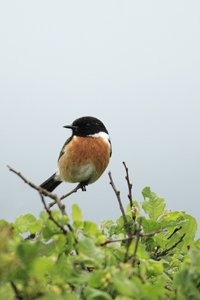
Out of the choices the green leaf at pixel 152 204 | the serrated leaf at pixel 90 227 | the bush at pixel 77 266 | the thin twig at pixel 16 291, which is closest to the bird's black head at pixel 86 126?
the green leaf at pixel 152 204

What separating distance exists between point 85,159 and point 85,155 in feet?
0.21

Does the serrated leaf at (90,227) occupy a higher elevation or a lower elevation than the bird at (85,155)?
higher

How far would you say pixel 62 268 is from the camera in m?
1.56

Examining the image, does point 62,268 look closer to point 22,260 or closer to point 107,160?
point 22,260

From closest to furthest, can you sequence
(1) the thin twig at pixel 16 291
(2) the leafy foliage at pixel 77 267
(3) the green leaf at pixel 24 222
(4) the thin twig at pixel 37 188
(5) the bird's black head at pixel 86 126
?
(2) the leafy foliage at pixel 77 267, (1) the thin twig at pixel 16 291, (4) the thin twig at pixel 37 188, (3) the green leaf at pixel 24 222, (5) the bird's black head at pixel 86 126

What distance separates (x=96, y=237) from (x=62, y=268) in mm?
190

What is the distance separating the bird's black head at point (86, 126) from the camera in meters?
8.40

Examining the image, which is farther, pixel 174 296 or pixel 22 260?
pixel 174 296

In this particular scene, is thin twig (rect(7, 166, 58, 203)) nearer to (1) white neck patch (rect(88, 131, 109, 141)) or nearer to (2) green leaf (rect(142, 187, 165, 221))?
(2) green leaf (rect(142, 187, 165, 221))

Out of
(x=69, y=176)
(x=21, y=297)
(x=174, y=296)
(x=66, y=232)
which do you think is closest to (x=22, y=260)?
(x=21, y=297)

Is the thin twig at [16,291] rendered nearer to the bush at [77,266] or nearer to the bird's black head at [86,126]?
the bush at [77,266]

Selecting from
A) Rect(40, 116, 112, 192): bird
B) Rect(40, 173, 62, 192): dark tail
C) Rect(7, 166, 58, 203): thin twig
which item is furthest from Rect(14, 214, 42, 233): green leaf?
Rect(40, 173, 62, 192): dark tail

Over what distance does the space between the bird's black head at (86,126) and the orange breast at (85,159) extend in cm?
27

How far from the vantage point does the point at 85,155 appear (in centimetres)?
789
